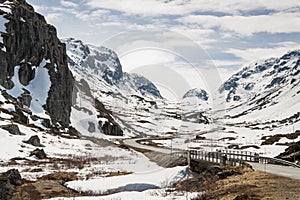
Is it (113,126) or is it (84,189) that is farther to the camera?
(113,126)

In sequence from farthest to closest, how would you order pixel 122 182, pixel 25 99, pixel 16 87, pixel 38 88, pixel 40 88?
pixel 40 88 < pixel 38 88 < pixel 16 87 < pixel 25 99 < pixel 122 182

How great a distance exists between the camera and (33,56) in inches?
4328

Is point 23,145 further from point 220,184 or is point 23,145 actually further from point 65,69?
point 65,69

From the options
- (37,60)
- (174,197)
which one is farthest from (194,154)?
(37,60)

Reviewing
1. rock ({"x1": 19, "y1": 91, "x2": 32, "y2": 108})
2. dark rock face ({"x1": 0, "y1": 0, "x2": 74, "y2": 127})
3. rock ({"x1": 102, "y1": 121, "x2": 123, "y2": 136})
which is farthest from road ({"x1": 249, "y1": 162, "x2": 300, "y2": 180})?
rock ({"x1": 102, "y1": 121, "x2": 123, "y2": 136})

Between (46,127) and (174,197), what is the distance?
243 feet

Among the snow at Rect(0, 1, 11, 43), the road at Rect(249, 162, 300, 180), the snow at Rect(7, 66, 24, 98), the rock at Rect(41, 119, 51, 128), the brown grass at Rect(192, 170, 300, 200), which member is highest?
the snow at Rect(0, 1, 11, 43)

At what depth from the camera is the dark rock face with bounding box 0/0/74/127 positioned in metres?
102

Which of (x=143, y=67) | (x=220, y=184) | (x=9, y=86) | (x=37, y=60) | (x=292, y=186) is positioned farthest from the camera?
(x=37, y=60)

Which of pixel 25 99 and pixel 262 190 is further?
pixel 25 99

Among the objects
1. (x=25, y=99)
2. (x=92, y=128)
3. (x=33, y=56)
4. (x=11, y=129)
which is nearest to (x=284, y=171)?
(x=11, y=129)

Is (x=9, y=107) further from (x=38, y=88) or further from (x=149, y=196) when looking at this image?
(x=149, y=196)

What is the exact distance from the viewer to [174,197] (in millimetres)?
21641

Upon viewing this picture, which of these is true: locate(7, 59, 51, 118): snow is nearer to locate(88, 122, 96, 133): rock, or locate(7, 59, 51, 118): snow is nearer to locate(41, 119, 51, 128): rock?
locate(41, 119, 51, 128): rock
